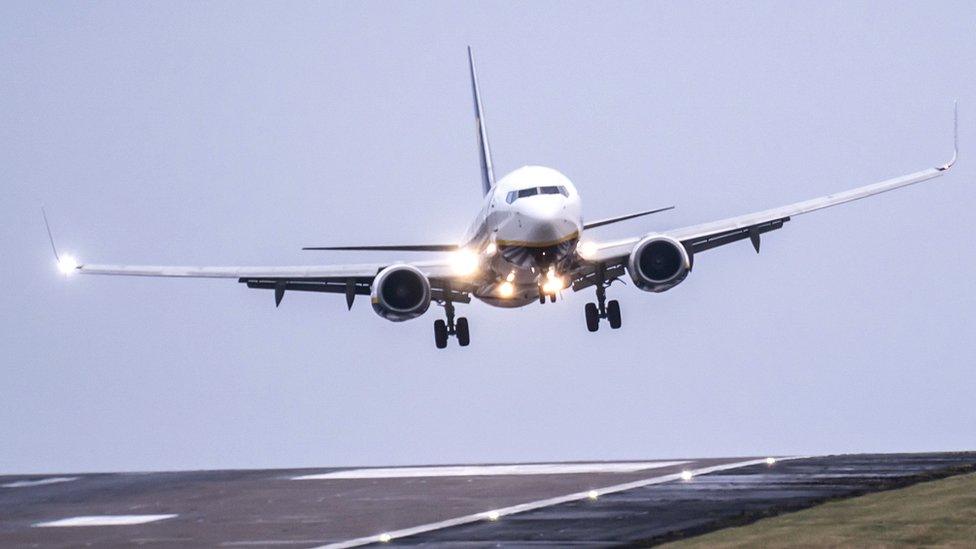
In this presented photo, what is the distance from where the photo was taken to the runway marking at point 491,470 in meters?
52.8

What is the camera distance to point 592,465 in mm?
55812

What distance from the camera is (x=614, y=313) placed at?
2133 inches

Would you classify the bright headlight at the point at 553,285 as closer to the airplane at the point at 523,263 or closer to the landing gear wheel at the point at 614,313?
the airplane at the point at 523,263

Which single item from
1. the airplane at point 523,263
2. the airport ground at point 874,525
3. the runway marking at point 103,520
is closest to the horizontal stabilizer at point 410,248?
the airplane at point 523,263

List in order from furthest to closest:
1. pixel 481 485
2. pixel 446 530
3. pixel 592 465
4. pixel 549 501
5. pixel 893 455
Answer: pixel 592 465 < pixel 893 455 < pixel 481 485 < pixel 549 501 < pixel 446 530

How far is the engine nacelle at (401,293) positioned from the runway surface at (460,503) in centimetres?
586

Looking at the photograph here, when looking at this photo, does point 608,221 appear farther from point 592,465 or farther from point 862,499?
point 862,499

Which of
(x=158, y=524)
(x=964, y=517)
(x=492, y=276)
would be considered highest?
(x=492, y=276)

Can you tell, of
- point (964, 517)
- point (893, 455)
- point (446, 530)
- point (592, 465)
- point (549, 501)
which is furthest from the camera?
point (592, 465)

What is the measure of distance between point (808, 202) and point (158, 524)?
85.1 ft

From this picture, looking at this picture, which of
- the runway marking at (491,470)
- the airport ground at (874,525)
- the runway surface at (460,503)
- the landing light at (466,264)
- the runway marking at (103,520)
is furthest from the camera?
the runway marking at (491,470)

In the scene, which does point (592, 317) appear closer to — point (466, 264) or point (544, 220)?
point (466, 264)

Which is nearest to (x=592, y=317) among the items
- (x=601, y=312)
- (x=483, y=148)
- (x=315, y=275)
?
(x=601, y=312)

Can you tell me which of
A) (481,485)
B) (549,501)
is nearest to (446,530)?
(549,501)
